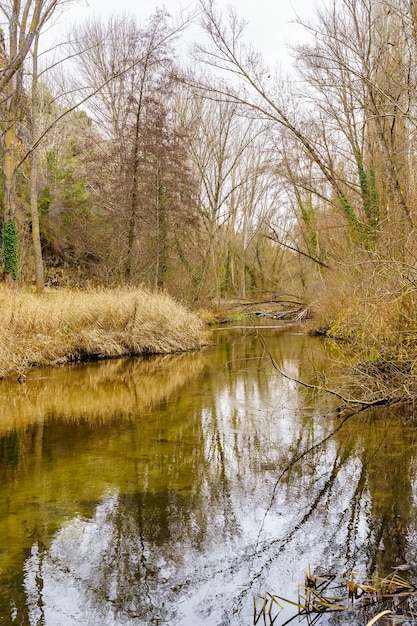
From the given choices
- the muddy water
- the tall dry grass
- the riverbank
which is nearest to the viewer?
the muddy water

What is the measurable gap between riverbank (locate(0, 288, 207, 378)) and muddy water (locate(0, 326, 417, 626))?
2.80 meters

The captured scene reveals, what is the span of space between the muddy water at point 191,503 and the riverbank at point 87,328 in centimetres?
280

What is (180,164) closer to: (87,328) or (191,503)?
(87,328)

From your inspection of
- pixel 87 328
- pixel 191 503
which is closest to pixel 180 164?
pixel 87 328

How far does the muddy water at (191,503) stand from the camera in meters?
3.00

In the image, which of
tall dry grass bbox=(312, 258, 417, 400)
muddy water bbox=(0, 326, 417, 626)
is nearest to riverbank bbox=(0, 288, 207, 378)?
muddy water bbox=(0, 326, 417, 626)

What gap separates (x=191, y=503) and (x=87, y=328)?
8439mm

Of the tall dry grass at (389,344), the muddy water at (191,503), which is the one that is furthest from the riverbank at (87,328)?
the tall dry grass at (389,344)

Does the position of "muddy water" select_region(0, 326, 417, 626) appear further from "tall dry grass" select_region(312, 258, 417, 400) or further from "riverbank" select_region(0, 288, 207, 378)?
"riverbank" select_region(0, 288, 207, 378)

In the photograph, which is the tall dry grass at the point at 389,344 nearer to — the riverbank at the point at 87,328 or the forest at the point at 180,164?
the forest at the point at 180,164

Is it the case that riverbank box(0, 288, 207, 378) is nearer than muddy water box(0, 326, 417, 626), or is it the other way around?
muddy water box(0, 326, 417, 626)

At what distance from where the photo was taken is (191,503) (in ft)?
13.9

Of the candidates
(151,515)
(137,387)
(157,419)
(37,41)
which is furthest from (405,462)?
(37,41)

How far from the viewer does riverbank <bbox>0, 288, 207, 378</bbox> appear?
419 inches
